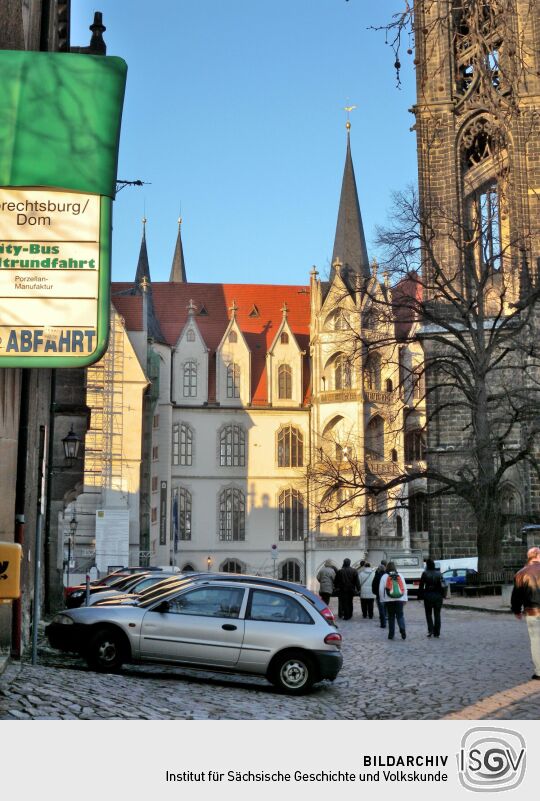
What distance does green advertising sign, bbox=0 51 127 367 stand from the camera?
7.54 metres

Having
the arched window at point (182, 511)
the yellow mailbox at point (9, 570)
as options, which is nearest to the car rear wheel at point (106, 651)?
the yellow mailbox at point (9, 570)

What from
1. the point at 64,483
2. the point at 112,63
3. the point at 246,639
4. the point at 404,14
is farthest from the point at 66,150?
the point at 64,483

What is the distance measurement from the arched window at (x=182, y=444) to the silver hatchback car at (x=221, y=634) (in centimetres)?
5170

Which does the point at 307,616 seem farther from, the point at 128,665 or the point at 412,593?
the point at 412,593

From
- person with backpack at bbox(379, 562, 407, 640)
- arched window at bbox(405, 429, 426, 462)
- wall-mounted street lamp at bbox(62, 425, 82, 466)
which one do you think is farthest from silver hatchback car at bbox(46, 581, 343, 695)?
arched window at bbox(405, 429, 426, 462)

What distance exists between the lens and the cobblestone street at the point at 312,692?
29.5 feet

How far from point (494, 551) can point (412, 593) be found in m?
4.62

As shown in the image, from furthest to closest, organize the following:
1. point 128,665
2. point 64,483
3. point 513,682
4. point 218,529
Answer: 1. point 218,529
2. point 64,483
3. point 128,665
4. point 513,682

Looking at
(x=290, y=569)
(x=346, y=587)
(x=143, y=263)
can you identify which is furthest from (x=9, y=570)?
(x=143, y=263)

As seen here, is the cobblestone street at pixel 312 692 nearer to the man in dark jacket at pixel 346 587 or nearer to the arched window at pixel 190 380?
the man in dark jacket at pixel 346 587

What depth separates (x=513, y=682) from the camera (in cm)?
1155

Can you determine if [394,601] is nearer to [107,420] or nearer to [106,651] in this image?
[106,651]

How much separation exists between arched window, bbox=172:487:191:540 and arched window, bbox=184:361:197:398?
6102mm

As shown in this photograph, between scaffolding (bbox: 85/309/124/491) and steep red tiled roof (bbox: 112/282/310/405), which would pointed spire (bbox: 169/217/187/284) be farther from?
scaffolding (bbox: 85/309/124/491)
